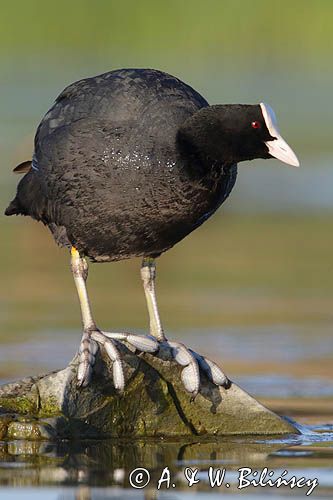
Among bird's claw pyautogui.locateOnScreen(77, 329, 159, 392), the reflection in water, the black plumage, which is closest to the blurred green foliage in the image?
the black plumage

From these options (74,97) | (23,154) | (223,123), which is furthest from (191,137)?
(23,154)

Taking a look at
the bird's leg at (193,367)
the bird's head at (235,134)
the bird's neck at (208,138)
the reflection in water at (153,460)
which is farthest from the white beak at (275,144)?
the reflection in water at (153,460)

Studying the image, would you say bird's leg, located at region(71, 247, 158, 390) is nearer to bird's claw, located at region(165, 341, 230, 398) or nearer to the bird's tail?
bird's claw, located at region(165, 341, 230, 398)

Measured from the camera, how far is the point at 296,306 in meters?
11.3

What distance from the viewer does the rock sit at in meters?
7.05

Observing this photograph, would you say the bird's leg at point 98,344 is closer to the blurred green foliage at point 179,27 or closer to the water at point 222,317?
the water at point 222,317

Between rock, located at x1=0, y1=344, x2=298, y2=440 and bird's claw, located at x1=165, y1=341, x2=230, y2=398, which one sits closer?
rock, located at x1=0, y1=344, x2=298, y2=440

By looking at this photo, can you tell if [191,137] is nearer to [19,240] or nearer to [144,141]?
[144,141]

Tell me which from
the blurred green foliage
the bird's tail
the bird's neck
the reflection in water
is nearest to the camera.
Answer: the reflection in water

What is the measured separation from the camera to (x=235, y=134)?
7.50m

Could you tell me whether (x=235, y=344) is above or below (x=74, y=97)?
below

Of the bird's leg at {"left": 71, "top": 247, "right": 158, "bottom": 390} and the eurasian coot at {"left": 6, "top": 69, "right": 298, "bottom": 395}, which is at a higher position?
the eurasian coot at {"left": 6, "top": 69, "right": 298, "bottom": 395}

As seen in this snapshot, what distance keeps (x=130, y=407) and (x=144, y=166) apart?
3.86ft

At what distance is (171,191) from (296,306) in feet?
13.0
